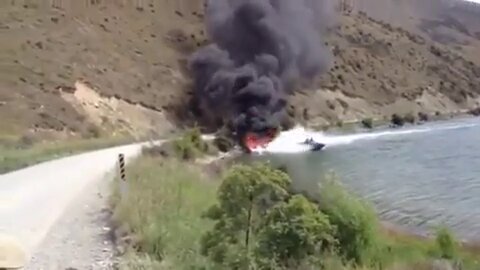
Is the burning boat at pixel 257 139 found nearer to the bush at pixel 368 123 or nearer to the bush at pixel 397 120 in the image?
the bush at pixel 368 123

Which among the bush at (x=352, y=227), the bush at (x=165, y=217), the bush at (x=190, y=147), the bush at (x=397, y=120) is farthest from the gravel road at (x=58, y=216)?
the bush at (x=397, y=120)

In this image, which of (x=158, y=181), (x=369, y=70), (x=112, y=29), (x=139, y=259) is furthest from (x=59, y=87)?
(x=369, y=70)

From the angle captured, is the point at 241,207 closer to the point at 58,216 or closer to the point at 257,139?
the point at 58,216

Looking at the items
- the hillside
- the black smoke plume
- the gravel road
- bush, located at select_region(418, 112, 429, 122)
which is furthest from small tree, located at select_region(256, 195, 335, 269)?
bush, located at select_region(418, 112, 429, 122)

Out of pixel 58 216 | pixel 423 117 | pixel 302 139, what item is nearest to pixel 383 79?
pixel 423 117

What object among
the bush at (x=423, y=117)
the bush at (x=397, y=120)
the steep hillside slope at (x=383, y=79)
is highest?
the steep hillside slope at (x=383, y=79)

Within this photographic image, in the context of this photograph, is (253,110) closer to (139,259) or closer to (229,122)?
(229,122)

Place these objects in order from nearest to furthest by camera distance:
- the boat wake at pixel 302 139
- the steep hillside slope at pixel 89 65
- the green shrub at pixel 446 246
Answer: the green shrub at pixel 446 246, the steep hillside slope at pixel 89 65, the boat wake at pixel 302 139
